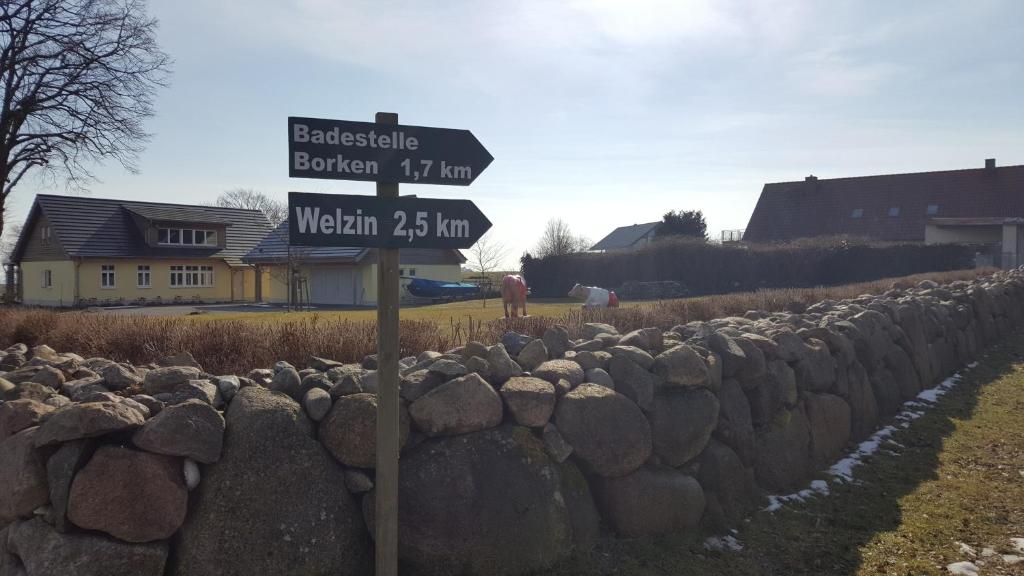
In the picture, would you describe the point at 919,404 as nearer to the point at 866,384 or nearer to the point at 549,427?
the point at 866,384

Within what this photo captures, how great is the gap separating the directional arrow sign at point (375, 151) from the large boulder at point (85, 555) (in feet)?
6.52

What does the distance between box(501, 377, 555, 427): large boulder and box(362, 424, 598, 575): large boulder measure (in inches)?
3.8

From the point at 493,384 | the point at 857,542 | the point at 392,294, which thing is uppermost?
the point at 392,294

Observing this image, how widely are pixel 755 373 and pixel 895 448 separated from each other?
96.5 inches

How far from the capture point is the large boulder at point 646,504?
5.13m

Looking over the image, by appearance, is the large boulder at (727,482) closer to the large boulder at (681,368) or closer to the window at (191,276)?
the large boulder at (681,368)

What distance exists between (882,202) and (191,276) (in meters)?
41.6

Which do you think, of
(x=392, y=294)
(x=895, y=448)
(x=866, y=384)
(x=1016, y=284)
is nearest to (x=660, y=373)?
(x=392, y=294)

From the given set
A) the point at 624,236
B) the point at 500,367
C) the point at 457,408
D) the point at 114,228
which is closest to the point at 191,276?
the point at 114,228

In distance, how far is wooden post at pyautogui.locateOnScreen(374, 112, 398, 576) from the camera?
12.6 feet

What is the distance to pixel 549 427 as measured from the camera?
5.02 metres

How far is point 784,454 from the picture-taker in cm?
669

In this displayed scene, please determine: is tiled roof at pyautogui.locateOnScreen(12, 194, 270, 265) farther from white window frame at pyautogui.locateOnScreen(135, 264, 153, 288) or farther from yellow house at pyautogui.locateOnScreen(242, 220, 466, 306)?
yellow house at pyautogui.locateOnScreen(242, 220, 466, 306)

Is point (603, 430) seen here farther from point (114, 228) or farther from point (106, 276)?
point (114, 228)
